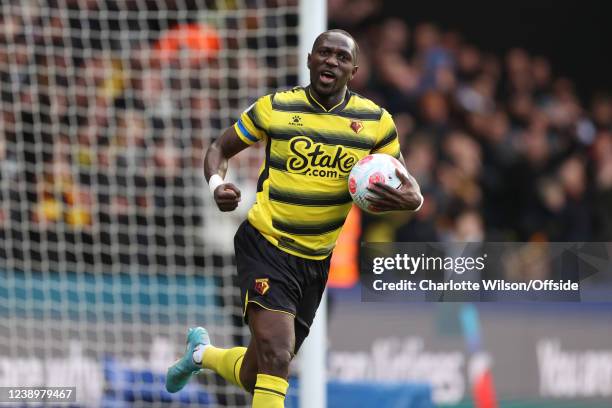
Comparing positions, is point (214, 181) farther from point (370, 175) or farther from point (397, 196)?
point (397, 196)

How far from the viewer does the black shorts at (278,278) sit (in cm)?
583

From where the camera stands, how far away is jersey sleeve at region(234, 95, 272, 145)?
5.90m

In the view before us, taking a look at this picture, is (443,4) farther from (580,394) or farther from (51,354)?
(51,354)

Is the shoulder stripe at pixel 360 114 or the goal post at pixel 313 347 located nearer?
the shoulder stripe at pixel 360 114

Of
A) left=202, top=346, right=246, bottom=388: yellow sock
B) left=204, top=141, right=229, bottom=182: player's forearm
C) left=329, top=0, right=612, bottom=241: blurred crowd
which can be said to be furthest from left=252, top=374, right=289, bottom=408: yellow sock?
left=329, top=0, right=612, bottom=241: blurred crowd

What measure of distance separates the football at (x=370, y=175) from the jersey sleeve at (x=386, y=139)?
25 centimetres

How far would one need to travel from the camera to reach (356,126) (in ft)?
19.2

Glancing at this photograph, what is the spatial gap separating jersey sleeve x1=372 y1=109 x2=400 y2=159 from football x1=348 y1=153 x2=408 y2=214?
246 millimetres

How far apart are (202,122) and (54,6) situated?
5.03 feet

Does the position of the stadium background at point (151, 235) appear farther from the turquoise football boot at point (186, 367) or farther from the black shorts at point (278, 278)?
the black shorts at point (278, 278)

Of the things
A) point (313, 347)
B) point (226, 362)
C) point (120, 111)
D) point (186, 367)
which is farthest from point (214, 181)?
point (120, 111)

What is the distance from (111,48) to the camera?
9.45 metres

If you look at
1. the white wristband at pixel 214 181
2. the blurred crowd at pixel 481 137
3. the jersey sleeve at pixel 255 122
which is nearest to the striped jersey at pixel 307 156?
the jersey sleeve at pixel 255 122

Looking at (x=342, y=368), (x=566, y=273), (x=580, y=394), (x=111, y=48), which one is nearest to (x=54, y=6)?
(x=111, y=48)
